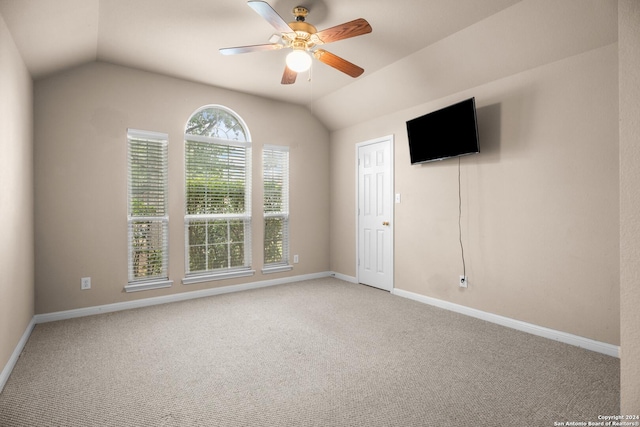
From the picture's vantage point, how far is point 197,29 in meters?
2.92

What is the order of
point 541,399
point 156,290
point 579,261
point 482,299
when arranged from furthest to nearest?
point 156,290 → point 482,299 → point 579,261 → point 541,399

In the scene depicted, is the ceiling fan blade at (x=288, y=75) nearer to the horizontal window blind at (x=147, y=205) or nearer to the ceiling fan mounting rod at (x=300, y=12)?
the ceiling fan mounting rod at (x=300, y=12)

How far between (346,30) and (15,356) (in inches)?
136

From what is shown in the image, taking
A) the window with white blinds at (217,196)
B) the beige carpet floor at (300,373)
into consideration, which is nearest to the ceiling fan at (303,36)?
the window with white blinds at (217,196)

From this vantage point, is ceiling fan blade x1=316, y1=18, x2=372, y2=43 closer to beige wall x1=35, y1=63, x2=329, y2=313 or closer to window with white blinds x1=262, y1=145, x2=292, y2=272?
beige wall x1=35, y1=63, x2=329, y2=313

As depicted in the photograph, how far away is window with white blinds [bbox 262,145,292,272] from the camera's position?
4.84 meters

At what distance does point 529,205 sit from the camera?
10.1ft

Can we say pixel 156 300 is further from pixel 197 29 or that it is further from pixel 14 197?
pixel 197 29

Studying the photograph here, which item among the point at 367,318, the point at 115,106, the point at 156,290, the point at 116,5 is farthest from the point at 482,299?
the point at 115,106

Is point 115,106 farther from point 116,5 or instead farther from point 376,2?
point 376,2

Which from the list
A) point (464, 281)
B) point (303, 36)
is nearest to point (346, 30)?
point (303, 36)

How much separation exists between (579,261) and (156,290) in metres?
4.34

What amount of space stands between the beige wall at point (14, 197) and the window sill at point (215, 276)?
59.5 inches

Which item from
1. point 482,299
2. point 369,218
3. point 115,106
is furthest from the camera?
point 369,218
